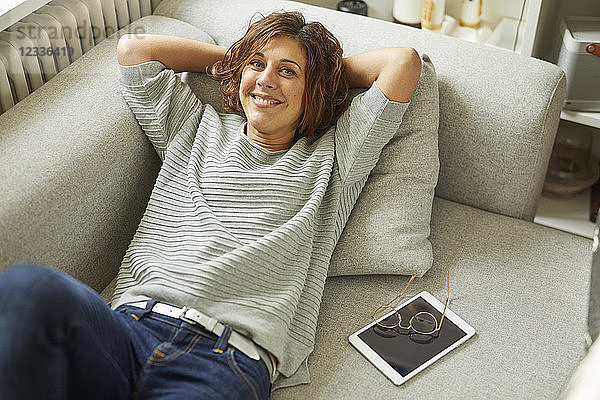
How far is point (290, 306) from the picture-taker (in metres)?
1.28

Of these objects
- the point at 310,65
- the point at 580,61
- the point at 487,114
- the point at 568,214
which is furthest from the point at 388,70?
the point at 568,214

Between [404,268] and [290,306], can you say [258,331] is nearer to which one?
[290,306]

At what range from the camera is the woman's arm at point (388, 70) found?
144 cm

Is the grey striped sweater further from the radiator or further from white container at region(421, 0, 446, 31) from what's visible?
white container at region(421, 0, 446, 31)

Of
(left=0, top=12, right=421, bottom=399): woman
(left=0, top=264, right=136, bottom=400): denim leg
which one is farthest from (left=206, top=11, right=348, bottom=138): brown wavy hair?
(left=0, top=264, right=136, bottom=400): denim leg

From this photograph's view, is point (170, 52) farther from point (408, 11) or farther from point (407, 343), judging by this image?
point (408, 11)

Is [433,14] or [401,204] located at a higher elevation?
[433,14]

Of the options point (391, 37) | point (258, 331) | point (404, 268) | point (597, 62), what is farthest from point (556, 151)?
point (258, 331)

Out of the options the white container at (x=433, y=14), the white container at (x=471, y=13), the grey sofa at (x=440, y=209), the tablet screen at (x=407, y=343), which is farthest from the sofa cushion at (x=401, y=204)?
the white container at (x=471, y=13)

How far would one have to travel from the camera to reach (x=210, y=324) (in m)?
1.19

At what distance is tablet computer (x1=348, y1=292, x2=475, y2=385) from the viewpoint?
1282 millimetres

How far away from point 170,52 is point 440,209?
0.74 m

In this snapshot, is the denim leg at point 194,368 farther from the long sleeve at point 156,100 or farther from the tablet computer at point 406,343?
the long sleeve at point 156,100

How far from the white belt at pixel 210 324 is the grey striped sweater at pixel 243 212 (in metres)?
0.02
